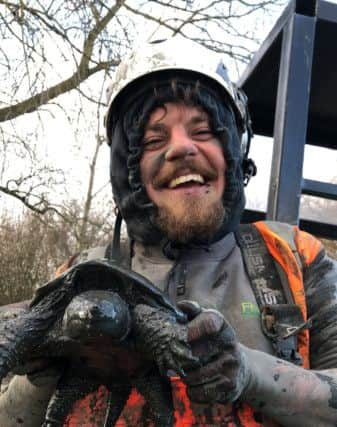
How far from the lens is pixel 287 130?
6.41 ft

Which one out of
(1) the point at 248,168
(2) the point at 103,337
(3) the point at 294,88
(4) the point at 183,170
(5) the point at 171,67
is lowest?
(2) the point at 103,337

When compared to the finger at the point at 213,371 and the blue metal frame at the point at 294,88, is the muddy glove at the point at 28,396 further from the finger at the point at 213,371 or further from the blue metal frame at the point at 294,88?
the blue metal frame at the point at 294,88

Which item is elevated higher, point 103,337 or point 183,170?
point 183,170

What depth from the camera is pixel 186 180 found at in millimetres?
1288

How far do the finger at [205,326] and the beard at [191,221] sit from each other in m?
0.48

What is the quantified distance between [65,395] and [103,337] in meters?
0.24

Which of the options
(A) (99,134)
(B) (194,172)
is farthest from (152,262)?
(A) (99,134)

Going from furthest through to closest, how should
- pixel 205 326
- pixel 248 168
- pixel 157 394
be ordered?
pixel 248 168 < pixel 157 394 < pixel 205 326

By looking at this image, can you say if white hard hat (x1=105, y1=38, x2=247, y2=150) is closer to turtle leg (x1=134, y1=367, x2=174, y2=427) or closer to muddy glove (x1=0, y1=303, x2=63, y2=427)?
muddy glove (x1=0, y1=303, x2=63, y2=427)

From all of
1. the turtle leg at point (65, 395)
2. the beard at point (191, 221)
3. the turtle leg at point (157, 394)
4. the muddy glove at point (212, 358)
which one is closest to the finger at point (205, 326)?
the muddy glove at point (212, 358)

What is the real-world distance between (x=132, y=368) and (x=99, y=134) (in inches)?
150

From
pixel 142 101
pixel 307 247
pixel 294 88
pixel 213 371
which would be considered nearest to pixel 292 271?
pixel 307 247

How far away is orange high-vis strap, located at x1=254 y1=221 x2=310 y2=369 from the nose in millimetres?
260

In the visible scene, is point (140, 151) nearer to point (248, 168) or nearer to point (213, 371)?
point (248, 168)
